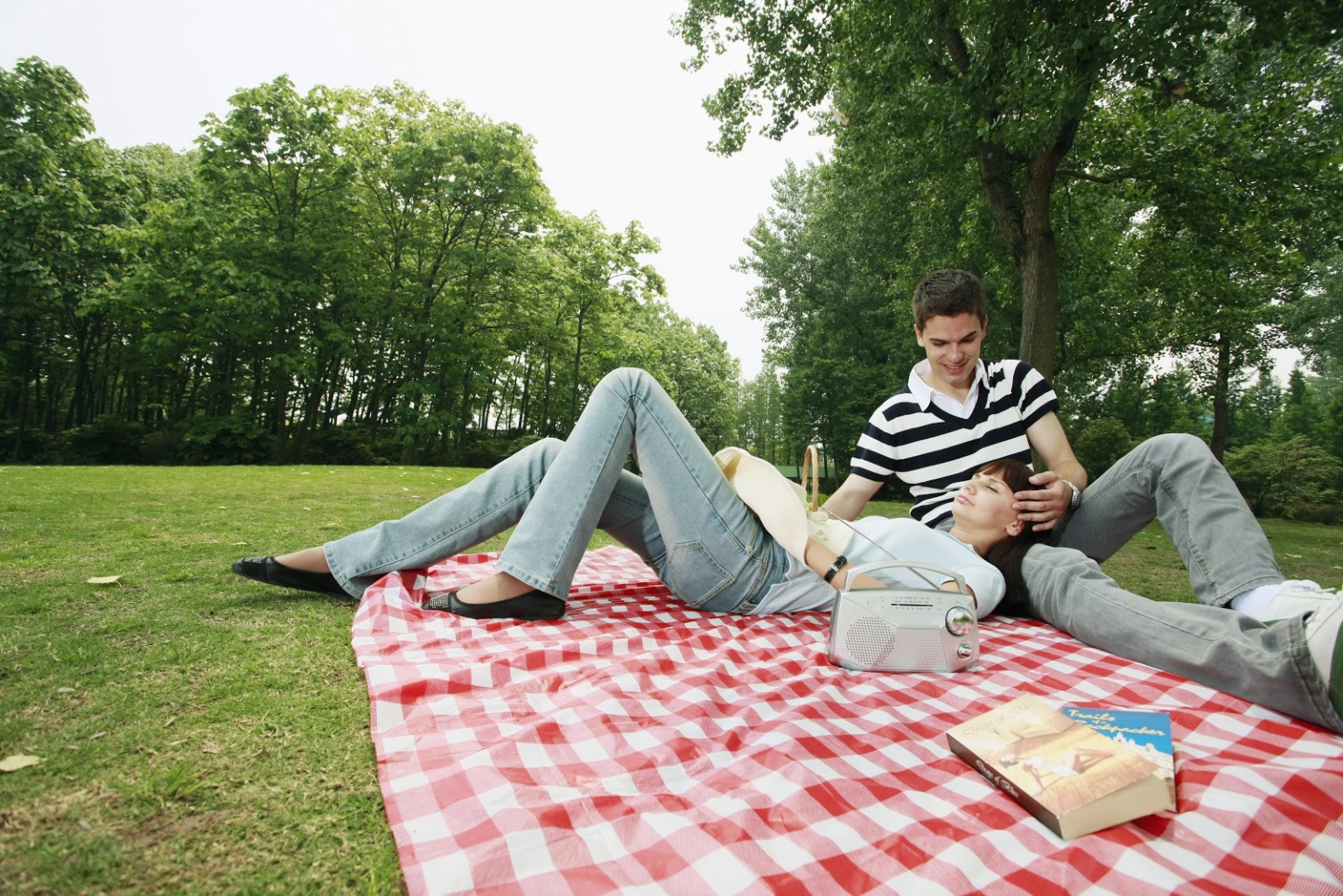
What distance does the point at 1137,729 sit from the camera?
1.45m

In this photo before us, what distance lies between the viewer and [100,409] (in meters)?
24.1

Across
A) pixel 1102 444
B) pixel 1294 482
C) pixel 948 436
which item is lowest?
pixel 948 436

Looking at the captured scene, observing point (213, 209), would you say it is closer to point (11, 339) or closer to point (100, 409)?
point (11, 339)

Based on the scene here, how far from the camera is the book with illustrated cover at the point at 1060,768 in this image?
1169 mm

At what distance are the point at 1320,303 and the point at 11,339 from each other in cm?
3308

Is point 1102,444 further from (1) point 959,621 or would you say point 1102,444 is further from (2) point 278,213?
(2) point 278,213

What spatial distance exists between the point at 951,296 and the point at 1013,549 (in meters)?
1.04

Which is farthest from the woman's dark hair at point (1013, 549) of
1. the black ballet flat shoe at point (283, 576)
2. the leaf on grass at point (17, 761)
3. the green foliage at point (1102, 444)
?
the green foliage at point (1102, 444)

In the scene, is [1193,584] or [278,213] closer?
[1193,584]

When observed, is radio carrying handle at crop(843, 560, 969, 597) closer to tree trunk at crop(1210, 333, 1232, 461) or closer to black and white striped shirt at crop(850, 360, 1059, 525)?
black and white striped shirt at crop(850, 360, 1059, 525)

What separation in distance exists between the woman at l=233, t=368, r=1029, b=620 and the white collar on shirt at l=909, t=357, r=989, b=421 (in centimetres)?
47

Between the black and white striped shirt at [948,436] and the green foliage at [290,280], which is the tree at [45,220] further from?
the black and white striped shirt at [948,436]

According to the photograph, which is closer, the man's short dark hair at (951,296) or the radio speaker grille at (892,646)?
the radio speaker grille at (892,646)

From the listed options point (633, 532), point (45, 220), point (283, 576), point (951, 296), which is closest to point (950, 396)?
point (951, 296)
